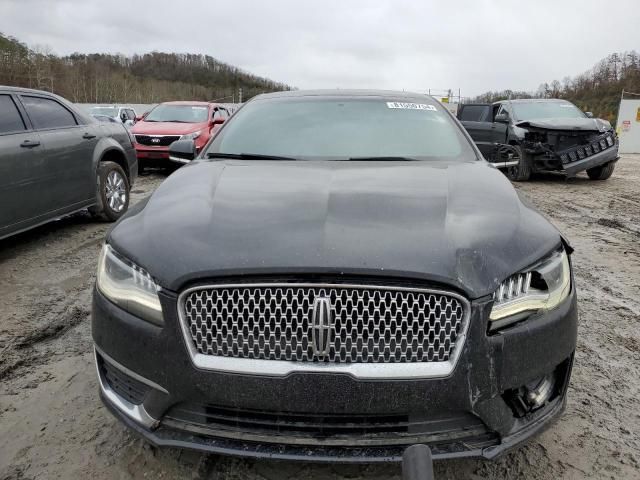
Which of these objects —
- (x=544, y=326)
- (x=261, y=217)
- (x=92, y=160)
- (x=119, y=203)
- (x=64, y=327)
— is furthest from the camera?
(x=119, y=203)

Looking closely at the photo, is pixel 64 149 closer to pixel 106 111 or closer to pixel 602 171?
pixel 602 171

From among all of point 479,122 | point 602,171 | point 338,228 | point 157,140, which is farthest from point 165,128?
point 338,228

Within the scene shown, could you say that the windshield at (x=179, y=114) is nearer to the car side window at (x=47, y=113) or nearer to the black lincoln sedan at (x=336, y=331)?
the car side window at (x=47, y=113)

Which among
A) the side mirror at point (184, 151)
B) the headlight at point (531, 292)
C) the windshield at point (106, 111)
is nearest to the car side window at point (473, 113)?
the side mirror at point (184, 151)

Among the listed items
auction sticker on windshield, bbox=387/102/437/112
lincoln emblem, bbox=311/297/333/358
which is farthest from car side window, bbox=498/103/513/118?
lincoln emblem, bbox=311/297/333/358

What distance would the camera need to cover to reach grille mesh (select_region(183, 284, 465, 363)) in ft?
5.35

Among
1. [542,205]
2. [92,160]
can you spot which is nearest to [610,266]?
[542,205]

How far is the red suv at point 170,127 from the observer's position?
1130cm

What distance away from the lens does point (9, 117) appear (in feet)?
15.8

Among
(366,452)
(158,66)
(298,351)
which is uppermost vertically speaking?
(158,66)

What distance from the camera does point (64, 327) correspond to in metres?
3.40

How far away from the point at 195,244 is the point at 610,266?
4.30 metres

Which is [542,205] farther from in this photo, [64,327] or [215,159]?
[64,327]

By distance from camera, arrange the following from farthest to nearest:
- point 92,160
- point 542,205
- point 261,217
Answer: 1. point 542,205
2. point 92,160
3. point 261,217
